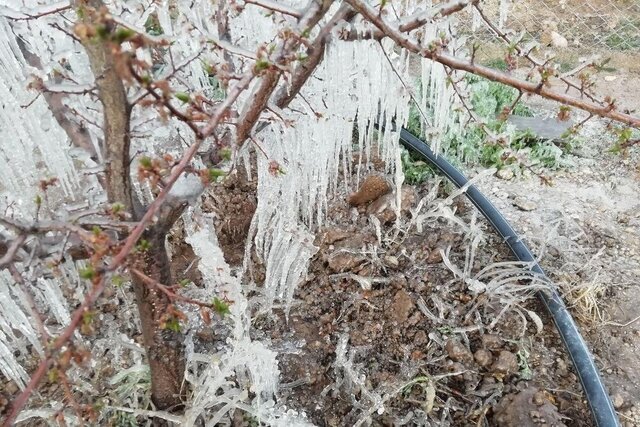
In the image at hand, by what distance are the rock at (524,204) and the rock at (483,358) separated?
0.81 metres

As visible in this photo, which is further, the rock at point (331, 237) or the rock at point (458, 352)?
the rock at point (331, 237)

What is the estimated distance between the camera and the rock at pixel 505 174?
97.4 inches

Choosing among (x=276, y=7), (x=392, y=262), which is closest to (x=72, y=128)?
(x=276, y=7)

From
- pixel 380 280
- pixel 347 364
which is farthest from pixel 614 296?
pixel 347 364

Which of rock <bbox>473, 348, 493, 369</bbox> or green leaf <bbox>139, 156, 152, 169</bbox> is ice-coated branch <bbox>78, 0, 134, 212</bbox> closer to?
green leaf <bbox>139, 156, 152, 169</bbox>

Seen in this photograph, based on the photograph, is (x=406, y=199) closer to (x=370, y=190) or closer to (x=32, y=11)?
(x=370, y=190)

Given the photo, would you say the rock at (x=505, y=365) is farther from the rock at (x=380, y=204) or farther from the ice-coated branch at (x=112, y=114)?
the ice-coated branch at (x=112, y=114)

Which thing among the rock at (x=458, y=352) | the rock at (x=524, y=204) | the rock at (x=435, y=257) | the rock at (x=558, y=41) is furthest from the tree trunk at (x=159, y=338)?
the rock at (x=558, y=41)

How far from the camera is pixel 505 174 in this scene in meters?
2.48

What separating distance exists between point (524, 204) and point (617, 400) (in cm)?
92

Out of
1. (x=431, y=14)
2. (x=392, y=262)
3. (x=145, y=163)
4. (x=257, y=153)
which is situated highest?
(x=431, y=14)

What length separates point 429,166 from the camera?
2.41 meters

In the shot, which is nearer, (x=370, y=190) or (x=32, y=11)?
(x=32, y=11)

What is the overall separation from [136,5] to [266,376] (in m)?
1.21
